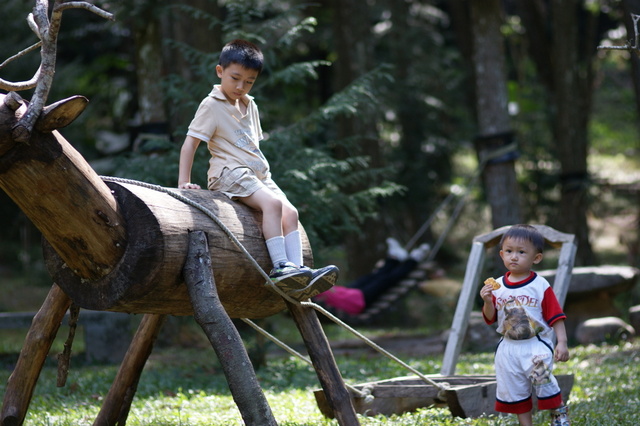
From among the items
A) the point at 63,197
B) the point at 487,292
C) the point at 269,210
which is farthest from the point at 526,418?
Answer: the point at 63,197

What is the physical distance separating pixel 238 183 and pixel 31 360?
1.48 metres

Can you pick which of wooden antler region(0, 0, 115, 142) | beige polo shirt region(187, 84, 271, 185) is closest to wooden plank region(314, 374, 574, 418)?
beige polo shirt region(187, 84, 271, 185)

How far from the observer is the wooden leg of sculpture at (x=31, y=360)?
4.20 m

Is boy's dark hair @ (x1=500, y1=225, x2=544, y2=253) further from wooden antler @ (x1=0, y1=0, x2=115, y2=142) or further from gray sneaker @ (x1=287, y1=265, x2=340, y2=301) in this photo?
wooden antler @ (x1=0, y1=0, x2=115, y2=142)

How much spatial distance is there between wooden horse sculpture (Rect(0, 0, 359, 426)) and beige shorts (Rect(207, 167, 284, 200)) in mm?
84

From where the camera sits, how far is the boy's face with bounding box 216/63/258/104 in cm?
440

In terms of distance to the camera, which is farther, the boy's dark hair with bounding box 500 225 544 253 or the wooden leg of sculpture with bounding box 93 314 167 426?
the wooden leg of sculpture with bounding box 93 314 167 426

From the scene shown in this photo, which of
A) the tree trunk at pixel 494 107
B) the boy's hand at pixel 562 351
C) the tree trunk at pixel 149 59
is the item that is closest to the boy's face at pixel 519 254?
the boy's hand at pixel 562 351

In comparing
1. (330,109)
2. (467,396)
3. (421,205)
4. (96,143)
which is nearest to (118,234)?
(467,396)

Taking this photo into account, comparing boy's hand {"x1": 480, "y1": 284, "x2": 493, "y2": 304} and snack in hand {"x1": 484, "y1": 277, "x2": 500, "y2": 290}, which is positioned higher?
snack in hand {"x1": 484, "y1": 277, "x2": 500, "y2": 290}

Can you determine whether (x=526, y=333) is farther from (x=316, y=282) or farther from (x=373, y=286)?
(x=373, y=286)

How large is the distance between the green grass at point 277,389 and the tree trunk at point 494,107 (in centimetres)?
226

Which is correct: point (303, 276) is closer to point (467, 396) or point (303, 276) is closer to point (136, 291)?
point (136, 291)

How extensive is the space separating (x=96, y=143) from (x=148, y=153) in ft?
30.2
